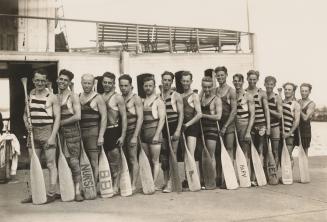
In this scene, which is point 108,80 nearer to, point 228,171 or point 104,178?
point 104,178

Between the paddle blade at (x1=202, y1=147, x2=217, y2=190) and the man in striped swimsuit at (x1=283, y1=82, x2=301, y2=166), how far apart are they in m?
1.38

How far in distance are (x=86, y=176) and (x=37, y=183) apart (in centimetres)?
63

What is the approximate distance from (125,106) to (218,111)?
1.39 metres

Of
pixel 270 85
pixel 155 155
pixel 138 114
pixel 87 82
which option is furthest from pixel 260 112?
pixel 87 82

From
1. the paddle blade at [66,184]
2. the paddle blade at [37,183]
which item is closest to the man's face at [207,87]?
the paddle blade at [66,184]

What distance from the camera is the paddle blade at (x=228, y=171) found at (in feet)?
21.0

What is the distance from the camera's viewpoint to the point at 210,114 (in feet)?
20.9

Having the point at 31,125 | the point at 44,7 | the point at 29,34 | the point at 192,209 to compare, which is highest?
the point at 44,7

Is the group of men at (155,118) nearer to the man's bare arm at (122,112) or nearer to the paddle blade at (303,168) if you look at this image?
the man's bare arm at (122,112)

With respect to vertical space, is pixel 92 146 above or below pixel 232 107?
below

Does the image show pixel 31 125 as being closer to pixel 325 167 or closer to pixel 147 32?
pixel 325 167

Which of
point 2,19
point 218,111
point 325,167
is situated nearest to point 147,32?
point 2,19

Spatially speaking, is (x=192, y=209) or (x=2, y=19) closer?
(x=192, y=209)

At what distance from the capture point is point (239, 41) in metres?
15.0
